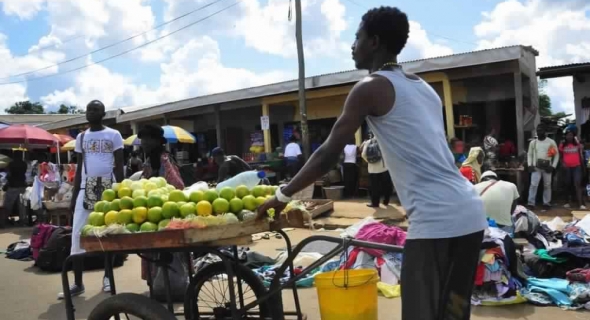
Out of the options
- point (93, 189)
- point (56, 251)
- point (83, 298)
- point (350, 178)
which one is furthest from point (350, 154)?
point (93, 189)

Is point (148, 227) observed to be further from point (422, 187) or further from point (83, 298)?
Result: point (83, 298)

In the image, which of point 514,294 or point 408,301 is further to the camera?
point 514,294

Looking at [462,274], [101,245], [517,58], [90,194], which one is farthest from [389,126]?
[517,58]

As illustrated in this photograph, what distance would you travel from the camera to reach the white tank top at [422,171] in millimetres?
2006

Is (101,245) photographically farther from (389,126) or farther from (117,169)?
(117,169)

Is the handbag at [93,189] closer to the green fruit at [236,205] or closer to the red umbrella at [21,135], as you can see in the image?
the green fruit at [236,205]

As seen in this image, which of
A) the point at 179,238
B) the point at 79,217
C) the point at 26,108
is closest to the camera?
the point at 179,238

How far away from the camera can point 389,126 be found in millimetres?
2057

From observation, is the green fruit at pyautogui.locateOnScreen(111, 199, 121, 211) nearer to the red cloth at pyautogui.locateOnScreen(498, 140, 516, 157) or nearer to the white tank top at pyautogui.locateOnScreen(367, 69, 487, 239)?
the white tank top at pyautogui.locateOnScreen(367, 69, 487, 239)

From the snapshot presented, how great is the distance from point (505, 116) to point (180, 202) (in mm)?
11915

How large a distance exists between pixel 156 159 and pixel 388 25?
11.6 feet

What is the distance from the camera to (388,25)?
7.07 ft

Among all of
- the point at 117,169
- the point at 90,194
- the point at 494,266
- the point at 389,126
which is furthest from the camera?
the point at 117,169

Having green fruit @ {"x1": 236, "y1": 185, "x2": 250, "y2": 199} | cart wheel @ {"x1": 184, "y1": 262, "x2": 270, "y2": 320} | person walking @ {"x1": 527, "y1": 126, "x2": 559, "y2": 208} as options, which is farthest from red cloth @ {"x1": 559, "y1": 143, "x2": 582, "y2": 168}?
green fruit @ {"x1": 236, "y1": 185, "x2": 250, "y2": 199}
